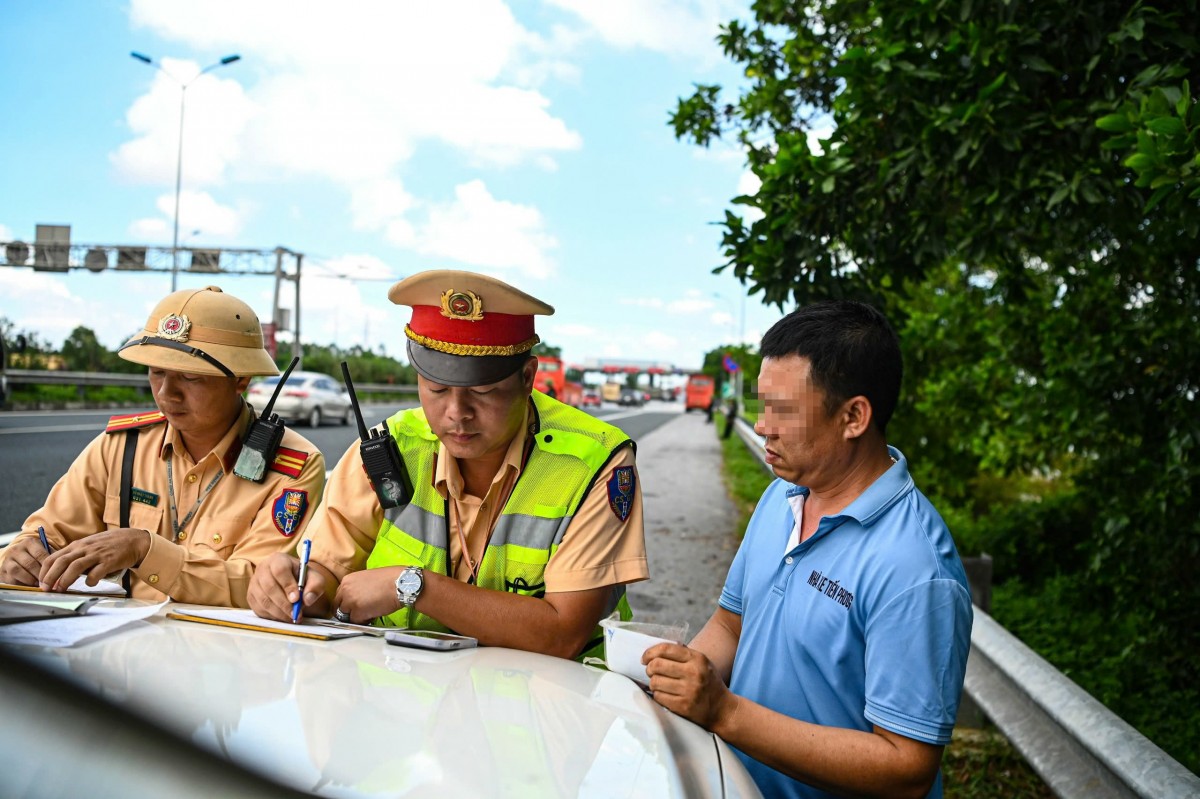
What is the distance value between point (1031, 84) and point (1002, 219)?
1.81ft

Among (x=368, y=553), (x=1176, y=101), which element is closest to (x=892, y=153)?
(x=1176, y=101)

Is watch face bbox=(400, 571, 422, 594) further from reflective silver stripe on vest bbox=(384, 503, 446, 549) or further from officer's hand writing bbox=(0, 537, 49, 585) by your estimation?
officer's hand writing bbox=(0, 537, 49, 585)

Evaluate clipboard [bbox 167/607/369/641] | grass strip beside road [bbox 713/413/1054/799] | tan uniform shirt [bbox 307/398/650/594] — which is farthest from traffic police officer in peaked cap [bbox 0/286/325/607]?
grass strip beside road [bbox 713/413/1054/799]

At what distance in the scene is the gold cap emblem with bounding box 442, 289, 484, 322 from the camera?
2559 mm

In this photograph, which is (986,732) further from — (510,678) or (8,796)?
(8,796)

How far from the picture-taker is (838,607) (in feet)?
6.25

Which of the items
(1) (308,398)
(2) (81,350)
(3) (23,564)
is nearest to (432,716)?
(3) (23,564)

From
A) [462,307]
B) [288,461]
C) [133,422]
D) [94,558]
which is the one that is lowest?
[94,558]

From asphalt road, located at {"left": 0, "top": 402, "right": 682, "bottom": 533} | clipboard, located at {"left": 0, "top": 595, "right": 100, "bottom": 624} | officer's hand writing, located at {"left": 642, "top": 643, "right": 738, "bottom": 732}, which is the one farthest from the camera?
asphalt road, located at {"left": 0, "top": 402, "right": 682, "bottom": 533}

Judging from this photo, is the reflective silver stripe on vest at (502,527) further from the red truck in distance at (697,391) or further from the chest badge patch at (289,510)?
the red truck in distance at (697,391)

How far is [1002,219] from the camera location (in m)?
4.18

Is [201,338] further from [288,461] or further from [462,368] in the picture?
[462,368]

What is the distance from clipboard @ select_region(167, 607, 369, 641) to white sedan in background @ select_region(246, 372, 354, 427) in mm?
21793

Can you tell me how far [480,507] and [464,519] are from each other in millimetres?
60
